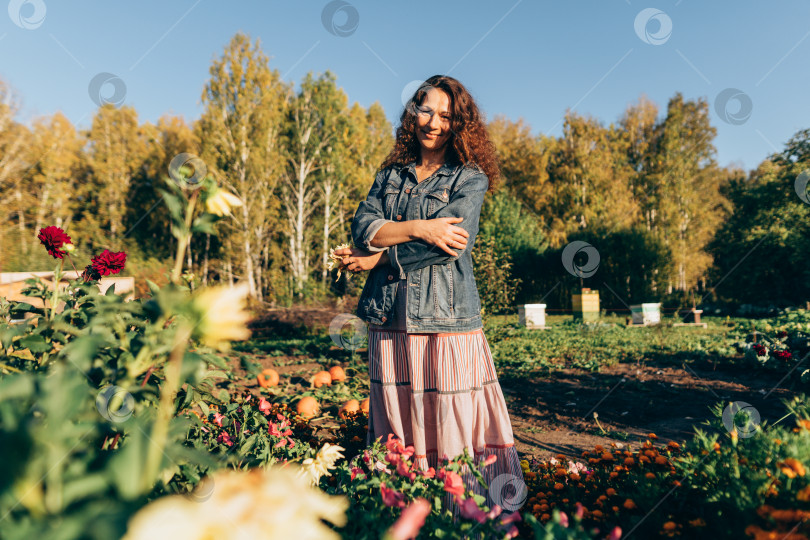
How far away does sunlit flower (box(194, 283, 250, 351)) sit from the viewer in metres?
0.56

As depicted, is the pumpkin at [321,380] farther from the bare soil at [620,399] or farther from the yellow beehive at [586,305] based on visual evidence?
the yellow beehive at [586,305]

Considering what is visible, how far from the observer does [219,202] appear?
0.67 meters

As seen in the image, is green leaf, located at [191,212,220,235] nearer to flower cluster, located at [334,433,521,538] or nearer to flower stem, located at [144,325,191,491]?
flower stem, located at [144,325,191,491]

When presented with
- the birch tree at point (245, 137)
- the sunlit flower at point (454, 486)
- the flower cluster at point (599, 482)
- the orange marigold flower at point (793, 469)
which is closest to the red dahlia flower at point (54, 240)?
the sunlit flower at point (454, 486)

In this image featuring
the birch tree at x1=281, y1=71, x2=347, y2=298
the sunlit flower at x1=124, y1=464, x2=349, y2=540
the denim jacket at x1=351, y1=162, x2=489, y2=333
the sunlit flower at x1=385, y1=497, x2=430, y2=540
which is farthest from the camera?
the birch tree at x1=281, y1=71, x2=347, y2=298

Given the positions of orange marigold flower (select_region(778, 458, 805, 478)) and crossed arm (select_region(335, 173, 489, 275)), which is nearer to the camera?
orange marigold flower (select_region(778, 458, 805, 478))

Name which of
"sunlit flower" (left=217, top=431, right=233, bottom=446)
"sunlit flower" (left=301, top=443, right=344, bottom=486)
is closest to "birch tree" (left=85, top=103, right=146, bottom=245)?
"sunlit flower" (left=217, top=431, right=233, bottom=446)

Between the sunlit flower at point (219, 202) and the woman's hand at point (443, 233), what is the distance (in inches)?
47.4

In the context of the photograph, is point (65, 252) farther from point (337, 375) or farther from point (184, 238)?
point (337, 375)

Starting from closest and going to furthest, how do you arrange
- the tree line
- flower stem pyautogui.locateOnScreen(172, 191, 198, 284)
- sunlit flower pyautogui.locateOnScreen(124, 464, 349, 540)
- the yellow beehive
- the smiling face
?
sunlit flower pyautogui.locateOnScreen(124, 464, 349, 540) < flower stem pyautogui.locateOnScreen(172, 191, 198, 284) < the smiling face < the yellow beehive < the tree line

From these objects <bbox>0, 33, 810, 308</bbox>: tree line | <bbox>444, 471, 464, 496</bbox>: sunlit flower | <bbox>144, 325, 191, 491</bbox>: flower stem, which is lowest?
<bbox>444, 471, 464, 496</bbox>: sunlit flower

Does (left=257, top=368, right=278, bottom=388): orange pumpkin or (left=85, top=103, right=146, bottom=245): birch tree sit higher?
(left=85, top=103, right=146, bottom=245): birch tree

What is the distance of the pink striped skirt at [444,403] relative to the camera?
6.32 ft

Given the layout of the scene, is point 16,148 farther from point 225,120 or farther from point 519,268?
point 519,268
